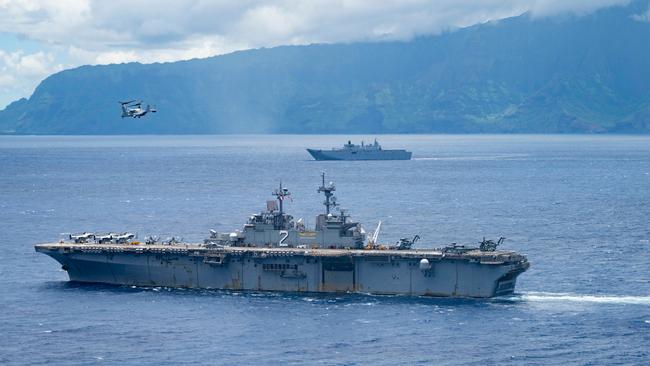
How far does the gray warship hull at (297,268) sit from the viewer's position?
72.6 meters

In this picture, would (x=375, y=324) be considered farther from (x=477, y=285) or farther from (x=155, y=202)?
(x=155, y=202)

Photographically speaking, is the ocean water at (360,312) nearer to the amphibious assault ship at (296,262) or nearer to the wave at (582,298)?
the wave at (582,298)

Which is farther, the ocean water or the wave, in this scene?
the wave

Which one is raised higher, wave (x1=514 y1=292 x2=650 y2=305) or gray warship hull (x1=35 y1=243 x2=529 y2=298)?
gray warship hull (x1=35 y1=243 x2=529 y2=298)

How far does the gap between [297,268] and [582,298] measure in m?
18.7

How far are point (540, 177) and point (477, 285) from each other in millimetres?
126011

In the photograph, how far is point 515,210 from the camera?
128875mm

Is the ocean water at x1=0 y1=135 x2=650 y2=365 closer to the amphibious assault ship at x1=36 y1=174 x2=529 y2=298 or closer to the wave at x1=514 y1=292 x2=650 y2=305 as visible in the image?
the wave at x1=514 y1=292 x2=650 y2=305

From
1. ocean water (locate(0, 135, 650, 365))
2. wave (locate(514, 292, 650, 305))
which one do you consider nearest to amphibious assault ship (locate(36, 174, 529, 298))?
ocean water (locate(0, 135, 650, 365))

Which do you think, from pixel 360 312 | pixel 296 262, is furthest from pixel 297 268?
pixel 360 312

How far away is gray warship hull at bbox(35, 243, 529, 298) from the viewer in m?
72.6

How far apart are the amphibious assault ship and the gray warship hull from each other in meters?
0.06

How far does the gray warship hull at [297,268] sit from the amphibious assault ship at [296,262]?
65mm

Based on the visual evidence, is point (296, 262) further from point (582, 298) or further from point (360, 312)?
point (582, 298)
